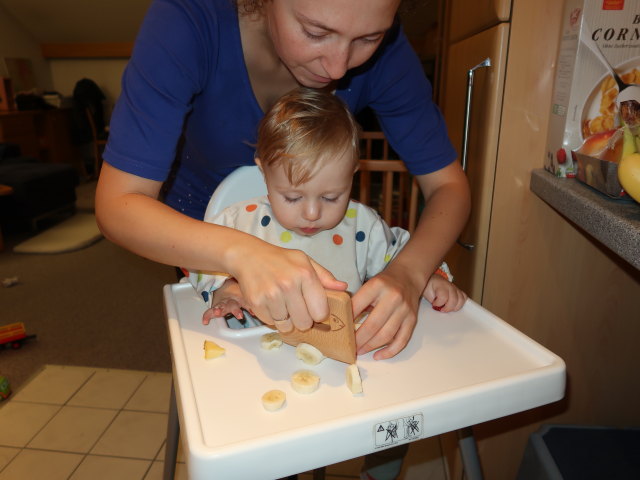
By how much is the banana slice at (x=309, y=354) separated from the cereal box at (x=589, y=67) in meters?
0.76

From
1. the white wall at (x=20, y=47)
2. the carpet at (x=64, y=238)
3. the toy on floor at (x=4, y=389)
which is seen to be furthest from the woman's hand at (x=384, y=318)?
the white wall at (x=20, y=47)

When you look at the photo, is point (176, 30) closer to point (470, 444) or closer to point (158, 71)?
point (158, 71)


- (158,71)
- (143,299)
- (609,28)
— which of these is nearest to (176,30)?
(158,71)

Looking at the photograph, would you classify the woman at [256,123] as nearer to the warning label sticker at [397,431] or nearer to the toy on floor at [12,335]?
the warning label sticker at [397,431]

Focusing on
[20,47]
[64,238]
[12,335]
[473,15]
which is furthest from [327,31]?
[20,47]

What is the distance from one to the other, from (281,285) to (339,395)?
0.15 metres

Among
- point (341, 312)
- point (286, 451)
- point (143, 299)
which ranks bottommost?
point (143, 299)

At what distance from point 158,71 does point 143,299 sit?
2213 mm

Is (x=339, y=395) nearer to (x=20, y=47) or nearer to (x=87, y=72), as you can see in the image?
(x=20, y=47)

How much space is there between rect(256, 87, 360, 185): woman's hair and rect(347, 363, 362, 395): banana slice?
15.0 inches

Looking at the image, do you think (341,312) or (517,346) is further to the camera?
(517,346)

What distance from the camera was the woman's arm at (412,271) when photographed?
0.65 meters

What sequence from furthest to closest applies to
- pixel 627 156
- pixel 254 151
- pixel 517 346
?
1. pixel 254 151
2. pixel 627 156
3. pixel 517 346

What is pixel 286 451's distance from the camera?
497 mm
